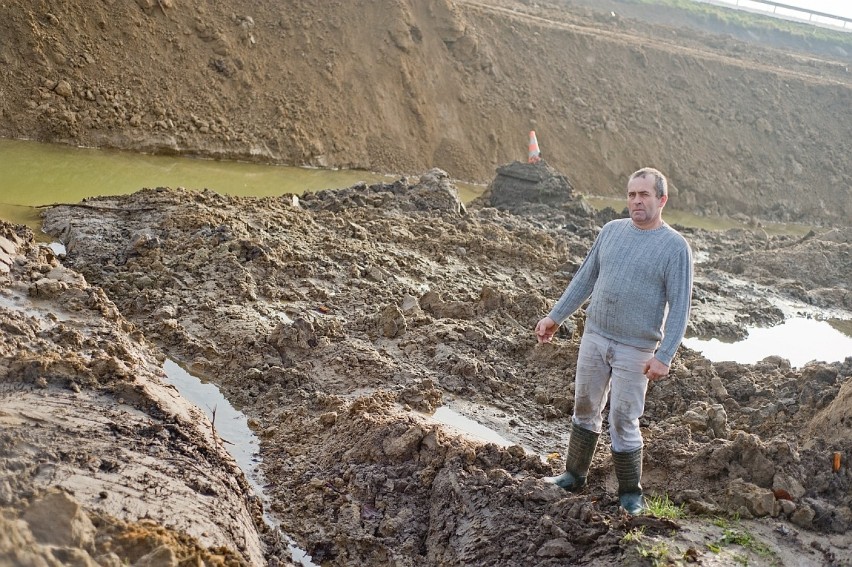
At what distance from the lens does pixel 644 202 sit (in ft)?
13.4

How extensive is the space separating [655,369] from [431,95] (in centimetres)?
1510

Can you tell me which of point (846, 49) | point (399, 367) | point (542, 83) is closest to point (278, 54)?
point (542, 83)

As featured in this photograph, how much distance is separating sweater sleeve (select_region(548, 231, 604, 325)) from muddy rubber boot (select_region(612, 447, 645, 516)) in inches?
30.1

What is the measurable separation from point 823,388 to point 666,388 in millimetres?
1180

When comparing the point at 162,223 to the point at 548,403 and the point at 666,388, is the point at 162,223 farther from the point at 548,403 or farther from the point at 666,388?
the point at 666,388

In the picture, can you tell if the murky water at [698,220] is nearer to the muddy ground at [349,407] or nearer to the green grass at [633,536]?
the muddy ground at [349,407]

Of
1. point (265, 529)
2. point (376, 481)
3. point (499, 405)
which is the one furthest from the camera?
point (499, 405)

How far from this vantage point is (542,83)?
65.6 feet

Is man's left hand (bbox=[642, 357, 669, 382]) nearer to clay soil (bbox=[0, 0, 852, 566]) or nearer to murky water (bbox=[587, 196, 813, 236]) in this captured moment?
clay soil (bbox=[0, 0, 852, 566])

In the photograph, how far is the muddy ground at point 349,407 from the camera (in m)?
3.98

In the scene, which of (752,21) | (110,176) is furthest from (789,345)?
(752,21)

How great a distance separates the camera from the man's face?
4070mm

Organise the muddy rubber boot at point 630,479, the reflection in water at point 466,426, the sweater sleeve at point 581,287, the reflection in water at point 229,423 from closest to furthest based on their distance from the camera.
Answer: the muddy rubber boot at point 630,479, the sweater sleeve at point 581,287, the reflection in water at point 229,423, the reflection in water at point 466,426

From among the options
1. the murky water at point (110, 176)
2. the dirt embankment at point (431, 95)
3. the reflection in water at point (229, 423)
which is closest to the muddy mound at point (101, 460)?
the reflection in water at point (229, 423)
